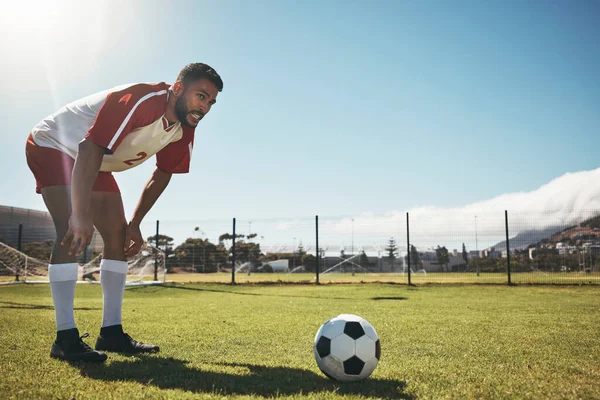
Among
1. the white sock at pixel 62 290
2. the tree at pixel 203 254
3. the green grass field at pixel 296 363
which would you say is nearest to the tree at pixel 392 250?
the tree at pixel 203 254

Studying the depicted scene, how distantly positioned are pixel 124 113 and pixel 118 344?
5.77 feet

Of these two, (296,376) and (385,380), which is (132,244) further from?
(385,380)

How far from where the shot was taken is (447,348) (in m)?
3.61

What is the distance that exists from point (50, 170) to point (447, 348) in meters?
3.40

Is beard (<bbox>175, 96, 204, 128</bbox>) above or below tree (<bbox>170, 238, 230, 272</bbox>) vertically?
above

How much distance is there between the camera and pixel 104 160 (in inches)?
129

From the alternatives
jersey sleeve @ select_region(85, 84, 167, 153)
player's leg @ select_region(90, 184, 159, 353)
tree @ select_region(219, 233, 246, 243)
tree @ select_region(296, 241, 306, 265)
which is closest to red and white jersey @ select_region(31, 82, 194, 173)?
jersey sleeve @ select_region(85, 84, 167, 153)

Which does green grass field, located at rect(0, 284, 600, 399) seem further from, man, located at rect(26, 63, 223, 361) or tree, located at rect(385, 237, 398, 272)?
tree, located at rect(385, 237, 398, 272)

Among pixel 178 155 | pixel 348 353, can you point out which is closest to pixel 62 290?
pixel 178 155

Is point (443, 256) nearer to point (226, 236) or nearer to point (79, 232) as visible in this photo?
point (226, 236)

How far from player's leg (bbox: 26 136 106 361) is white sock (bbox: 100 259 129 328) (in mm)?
355

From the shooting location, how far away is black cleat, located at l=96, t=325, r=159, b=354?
3338 millimetres

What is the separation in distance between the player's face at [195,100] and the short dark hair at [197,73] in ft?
0.09

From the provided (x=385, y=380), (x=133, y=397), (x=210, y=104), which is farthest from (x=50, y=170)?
(x=385, y=380)
